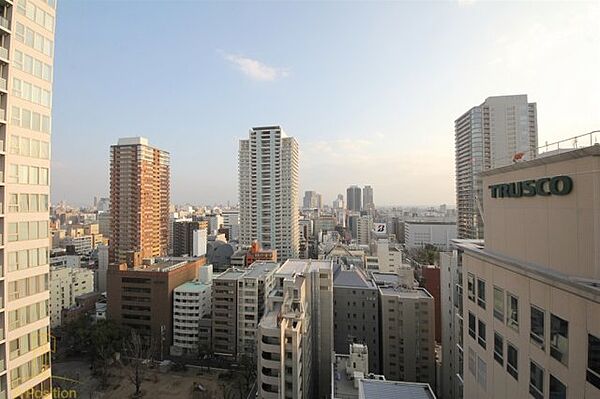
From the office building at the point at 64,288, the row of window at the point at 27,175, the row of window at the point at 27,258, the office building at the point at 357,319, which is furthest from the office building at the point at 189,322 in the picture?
the row of window at the point at 27,175

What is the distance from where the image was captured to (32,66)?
707 cm

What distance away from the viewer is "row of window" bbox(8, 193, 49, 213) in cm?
653

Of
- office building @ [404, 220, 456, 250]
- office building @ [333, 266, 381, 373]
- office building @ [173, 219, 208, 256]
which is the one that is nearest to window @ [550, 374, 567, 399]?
office building @ [333, 266, 381, 373]

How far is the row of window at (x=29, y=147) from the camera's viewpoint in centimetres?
655

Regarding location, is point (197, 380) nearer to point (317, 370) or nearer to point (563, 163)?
point (317, 370)

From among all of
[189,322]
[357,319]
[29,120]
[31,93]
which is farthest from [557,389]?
[189,322]

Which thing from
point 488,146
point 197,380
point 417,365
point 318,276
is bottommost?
point 197,380

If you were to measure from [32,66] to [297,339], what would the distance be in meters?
12.3

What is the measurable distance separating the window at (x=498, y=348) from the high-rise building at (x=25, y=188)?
9812 mm

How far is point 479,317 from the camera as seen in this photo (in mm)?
6605

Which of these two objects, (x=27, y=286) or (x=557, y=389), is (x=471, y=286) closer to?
(x=557, y=389)

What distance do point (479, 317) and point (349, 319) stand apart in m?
16.1

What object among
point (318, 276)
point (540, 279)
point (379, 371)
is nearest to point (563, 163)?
point (540, 279)

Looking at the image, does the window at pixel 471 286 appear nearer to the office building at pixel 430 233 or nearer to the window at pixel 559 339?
the window at pixel 559 339
